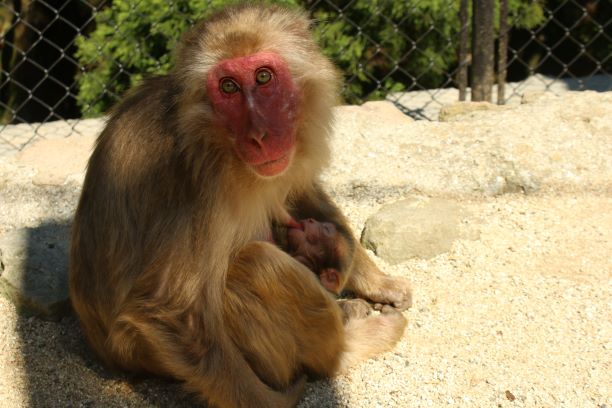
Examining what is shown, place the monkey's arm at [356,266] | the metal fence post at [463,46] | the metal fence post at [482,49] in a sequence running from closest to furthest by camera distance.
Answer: the monkey's arm at [356,266]
the metal fence post at [482,49]
the metal fence post at [463,46]

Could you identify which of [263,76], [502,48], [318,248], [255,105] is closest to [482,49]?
[502,48]

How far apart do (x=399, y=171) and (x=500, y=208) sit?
30.0 inches

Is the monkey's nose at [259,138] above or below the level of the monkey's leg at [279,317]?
above

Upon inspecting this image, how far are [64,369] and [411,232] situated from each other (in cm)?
225

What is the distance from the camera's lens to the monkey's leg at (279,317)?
3.90 m

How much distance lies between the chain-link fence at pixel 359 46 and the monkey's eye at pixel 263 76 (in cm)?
359

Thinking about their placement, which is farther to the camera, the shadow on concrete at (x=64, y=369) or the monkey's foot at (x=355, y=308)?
the monkey's foot at (x=355, y=308)

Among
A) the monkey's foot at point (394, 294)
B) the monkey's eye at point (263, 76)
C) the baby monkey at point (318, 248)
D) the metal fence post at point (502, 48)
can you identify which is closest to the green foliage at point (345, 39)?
the metal fence post at point (502, 48)

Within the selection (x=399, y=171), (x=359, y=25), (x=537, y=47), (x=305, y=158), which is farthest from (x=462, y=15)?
(x=305, y=158)

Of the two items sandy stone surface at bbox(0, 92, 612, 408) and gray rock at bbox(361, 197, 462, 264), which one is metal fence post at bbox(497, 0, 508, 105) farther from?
gray rock at bbox(361, 197, 462, 264)

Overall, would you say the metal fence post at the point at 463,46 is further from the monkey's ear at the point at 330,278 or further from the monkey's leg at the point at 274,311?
the monkey's leg at the point at 274,311

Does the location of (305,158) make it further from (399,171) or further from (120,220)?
(399,171)

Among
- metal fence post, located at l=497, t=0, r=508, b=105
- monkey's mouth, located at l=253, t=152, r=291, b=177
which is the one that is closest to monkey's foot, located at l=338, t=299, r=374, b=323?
monkey's mouth, located at l=253, t=152, r=291, b=177

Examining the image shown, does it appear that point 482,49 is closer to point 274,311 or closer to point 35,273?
point 274,311
